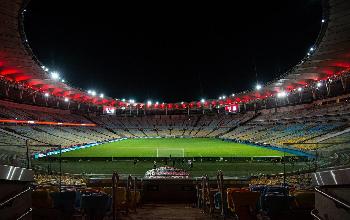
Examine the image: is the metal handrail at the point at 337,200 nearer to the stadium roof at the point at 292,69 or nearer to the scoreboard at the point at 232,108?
the stadium roof at the point at 292,69

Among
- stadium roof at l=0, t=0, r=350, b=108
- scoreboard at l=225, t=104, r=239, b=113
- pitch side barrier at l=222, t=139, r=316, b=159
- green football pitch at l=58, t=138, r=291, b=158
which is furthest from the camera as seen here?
scoreboard at l=225, t=104, r=239, b=113

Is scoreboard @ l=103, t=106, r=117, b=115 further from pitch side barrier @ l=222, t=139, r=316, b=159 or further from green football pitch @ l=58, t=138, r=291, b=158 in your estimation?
pitch side barrier @ l=222, t=139, r=316, b=159

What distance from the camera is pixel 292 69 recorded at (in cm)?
2723

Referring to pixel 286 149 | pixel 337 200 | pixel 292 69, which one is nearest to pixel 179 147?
pixel 286 149

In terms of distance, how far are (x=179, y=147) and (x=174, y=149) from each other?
1408mm

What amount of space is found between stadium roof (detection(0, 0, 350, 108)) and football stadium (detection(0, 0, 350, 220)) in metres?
0.08

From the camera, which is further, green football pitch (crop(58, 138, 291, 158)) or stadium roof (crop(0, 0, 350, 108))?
green football pitch (crop(58, 138, 291, 158))

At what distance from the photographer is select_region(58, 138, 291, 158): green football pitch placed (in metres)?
31.1

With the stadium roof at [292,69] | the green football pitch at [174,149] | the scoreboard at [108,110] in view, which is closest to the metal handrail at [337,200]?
the stadium roof at [292,69]

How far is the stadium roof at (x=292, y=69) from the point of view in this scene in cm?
1553

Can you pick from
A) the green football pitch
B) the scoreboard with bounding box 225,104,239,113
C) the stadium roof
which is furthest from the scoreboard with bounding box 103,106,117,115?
the scoreboard with bounding box 225,104,239,113

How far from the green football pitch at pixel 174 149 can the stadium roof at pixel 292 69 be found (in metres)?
6.75

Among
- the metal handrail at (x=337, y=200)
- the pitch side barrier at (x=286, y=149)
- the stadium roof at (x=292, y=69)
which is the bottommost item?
the metal handrail at (x=337, y=200)

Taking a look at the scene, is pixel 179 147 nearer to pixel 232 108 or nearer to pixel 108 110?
pixel 232 108
